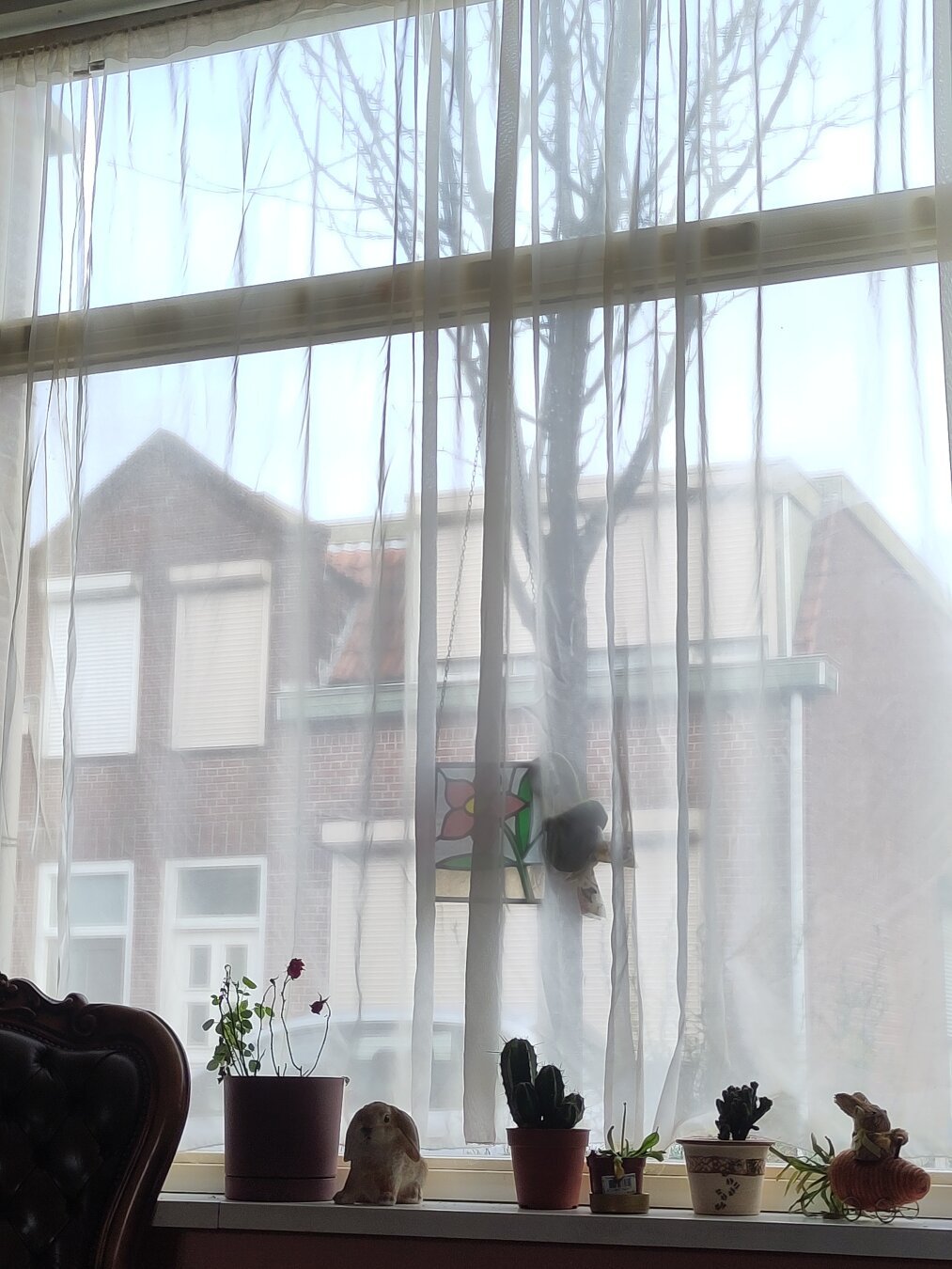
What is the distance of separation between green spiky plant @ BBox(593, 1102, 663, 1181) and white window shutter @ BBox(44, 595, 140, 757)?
109 cm

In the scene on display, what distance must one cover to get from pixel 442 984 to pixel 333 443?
38.1 inches

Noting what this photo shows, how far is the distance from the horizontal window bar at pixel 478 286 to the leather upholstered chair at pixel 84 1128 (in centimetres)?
123

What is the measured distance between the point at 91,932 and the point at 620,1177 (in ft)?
3.40

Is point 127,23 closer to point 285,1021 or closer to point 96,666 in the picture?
point 96,666

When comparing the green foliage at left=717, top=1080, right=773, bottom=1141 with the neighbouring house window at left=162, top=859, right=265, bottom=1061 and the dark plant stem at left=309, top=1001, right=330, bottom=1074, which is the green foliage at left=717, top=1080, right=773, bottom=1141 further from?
the neighbouring house window at left=162, top=859, right=265, bottom=1061

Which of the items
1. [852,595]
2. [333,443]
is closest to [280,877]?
[333,443]

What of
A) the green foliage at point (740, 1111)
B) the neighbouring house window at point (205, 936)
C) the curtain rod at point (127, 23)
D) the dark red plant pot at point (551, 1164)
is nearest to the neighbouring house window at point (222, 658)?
the neighbouring house window at point (205, 936)

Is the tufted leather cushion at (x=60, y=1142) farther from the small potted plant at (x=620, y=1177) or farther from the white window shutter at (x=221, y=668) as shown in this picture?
the small potted plant at (x=620, y=1177)

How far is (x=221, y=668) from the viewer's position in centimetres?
256

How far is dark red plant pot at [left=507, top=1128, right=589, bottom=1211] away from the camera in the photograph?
82.3 inches

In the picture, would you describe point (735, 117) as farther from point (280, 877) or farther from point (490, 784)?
point (280, 877)

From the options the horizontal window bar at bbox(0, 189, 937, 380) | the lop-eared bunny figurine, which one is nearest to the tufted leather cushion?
the lop-eared bunny figurine

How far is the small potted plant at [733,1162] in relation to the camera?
6.67 feet

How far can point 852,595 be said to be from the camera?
2254 mm
